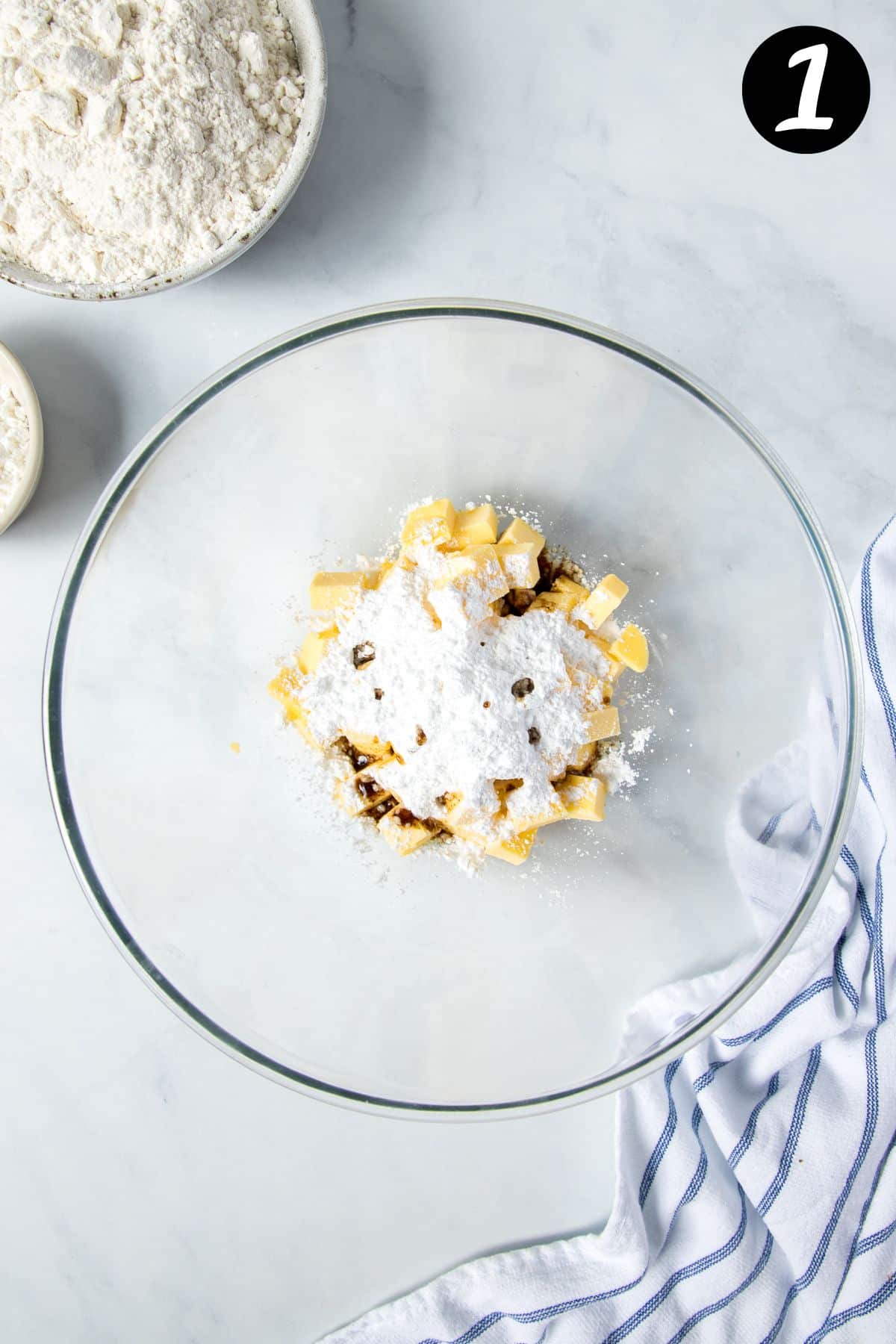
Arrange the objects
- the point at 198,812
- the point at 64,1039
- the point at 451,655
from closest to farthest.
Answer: the point at 451,655
the point at 198,812
the point at 64,1039

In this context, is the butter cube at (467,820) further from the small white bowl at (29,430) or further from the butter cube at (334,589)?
the small white bowl at (29,430)

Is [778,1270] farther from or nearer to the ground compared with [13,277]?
nearer to the ground

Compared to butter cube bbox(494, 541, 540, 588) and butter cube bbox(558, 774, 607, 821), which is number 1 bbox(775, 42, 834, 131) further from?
butter cube bbox(558, 774, 607, 821)

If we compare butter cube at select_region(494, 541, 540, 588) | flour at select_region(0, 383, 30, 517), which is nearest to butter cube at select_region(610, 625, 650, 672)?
butter cube at select_region(494, 541, 540, 588)

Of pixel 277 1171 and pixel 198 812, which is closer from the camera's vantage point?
pixel 198 812

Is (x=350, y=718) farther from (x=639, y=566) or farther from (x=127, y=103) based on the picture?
(x=127, y=103)

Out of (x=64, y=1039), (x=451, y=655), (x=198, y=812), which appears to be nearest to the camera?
(x=451, y=655)

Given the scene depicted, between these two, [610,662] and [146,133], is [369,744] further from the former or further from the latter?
[146,133]

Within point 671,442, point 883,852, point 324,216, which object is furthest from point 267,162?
point 883,852
